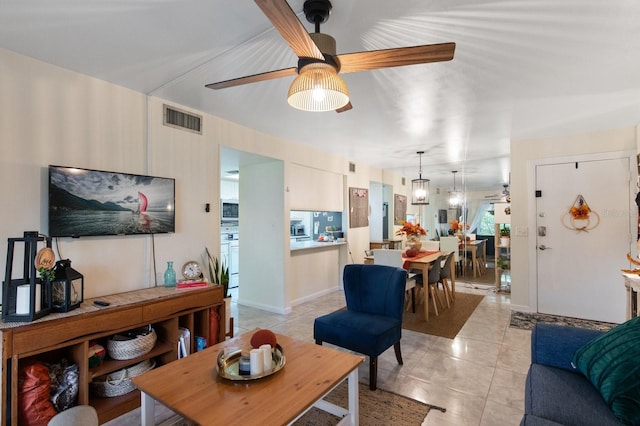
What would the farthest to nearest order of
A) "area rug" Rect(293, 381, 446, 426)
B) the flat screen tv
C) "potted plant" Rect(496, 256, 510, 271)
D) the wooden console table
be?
"potted plant" Rect(496, 256, 510, 271) < the flat screen tv < "area rug" Rect(293, 381, 446, 426) < the wooden console table

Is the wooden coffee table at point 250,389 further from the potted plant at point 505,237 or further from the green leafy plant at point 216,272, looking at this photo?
the potted plant at point 505,237

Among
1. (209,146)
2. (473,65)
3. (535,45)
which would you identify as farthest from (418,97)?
(209,146)

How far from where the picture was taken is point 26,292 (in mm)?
1855

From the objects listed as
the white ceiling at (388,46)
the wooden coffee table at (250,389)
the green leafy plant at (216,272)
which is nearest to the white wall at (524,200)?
the white ceiling at (388,46)

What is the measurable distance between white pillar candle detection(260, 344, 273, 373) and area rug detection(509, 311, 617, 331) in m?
3.40

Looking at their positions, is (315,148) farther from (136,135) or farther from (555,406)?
(555,406)

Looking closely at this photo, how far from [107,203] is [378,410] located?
256 centimetres

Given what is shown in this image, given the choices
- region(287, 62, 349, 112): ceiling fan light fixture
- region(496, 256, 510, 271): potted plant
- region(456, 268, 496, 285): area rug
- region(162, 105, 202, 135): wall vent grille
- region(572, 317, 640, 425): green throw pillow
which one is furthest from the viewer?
region(456, 268, 496, 285): area rug

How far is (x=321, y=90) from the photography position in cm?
147

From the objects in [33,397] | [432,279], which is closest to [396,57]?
[33,397]

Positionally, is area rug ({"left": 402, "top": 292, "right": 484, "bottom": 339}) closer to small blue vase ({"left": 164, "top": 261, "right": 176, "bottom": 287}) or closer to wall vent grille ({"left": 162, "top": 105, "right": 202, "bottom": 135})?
small blue vase ({"left": 164, "top": 261, "right": 176, "bottom": 287})

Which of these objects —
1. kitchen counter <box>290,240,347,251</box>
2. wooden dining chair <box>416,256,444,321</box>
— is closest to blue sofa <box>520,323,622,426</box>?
wooden dining chair <box>416,256,444,321</box>

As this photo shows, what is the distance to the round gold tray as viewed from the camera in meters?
1.62

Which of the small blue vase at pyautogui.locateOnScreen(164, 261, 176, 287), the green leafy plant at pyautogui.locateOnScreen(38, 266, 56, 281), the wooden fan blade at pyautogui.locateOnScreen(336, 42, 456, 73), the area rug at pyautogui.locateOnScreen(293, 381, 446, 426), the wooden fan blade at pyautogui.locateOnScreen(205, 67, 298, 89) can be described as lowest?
the area rug at pyautogui.locateOnScreen(293, 381, 446, 426)
